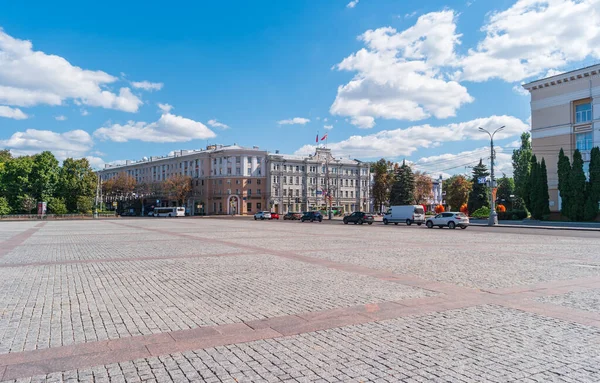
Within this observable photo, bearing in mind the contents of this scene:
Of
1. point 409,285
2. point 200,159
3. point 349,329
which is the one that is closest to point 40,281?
point 349,329

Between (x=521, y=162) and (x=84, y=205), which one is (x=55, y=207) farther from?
(x=521, y=162)

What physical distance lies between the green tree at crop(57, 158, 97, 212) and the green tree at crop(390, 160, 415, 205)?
59.2 metres

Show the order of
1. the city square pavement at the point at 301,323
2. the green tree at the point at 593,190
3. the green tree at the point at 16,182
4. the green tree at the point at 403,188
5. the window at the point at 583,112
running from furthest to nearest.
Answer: the green tree at the point at 403,188 < the green tree at the point at 16,182 < the window at the point at 583,112 < the green tree at the point at 593,190 < the city square pavement at the point at 301,323

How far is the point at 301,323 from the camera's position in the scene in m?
6.15

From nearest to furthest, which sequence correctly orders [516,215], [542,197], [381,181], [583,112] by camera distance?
[542,197]
[583,112]
[516,215]
[381,181]

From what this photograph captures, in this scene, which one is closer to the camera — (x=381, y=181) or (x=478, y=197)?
(x=478, y=197)

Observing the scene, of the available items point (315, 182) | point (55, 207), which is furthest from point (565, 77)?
point (55, 207)

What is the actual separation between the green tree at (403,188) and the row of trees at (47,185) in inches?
2310

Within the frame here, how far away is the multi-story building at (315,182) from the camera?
10100cm

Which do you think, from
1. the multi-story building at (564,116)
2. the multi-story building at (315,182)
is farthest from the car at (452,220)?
the multi-story building at (315,182)

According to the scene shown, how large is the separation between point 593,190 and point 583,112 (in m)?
12.6

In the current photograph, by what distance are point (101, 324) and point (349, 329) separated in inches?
146

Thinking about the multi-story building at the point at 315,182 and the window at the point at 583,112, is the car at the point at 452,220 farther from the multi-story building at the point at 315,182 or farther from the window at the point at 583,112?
the multi-story building at the point at 315,182

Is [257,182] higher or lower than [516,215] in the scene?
higher
